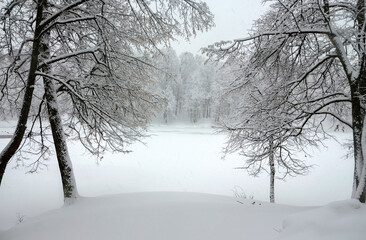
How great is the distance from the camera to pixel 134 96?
5.76 meters

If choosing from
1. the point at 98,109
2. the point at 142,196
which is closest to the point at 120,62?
the point at 98,109

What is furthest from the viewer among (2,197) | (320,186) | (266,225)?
(320,186)

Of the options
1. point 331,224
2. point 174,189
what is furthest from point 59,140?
point 174,189

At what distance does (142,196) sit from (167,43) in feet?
12.5

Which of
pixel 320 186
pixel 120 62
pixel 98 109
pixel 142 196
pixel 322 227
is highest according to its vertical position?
pixel 120 62

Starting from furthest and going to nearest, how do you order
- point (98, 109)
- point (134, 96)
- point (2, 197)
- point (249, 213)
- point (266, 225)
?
point (2, 197), point (134, 96), point (98, 109), point (249, 213), point (266, 225)

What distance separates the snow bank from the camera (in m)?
2.43

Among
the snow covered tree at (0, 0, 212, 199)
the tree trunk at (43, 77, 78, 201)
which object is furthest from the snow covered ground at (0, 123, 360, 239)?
the snow covered tree at (0, 0, 212, 199)

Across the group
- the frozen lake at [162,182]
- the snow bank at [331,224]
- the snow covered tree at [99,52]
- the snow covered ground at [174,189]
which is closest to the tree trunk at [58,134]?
the snow covered tree at [99,52]

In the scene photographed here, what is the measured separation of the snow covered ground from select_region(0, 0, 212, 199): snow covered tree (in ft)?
3.92

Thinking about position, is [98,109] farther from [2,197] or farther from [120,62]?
[2,197]

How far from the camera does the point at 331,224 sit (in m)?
2.62

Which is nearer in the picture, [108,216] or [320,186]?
[108,216]

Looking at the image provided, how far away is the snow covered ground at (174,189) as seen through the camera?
12.8 feet
